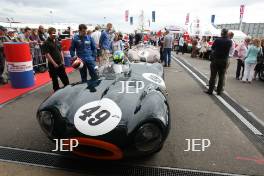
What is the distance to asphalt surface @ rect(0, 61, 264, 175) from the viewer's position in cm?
293

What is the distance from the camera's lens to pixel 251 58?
7871mm

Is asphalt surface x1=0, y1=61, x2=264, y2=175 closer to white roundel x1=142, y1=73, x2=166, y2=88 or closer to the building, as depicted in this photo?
white roundel x1=142, y1=73, x2=166, y2=88

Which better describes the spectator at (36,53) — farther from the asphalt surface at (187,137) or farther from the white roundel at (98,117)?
the white roundel at (98,117)

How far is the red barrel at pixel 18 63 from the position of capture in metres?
6.25

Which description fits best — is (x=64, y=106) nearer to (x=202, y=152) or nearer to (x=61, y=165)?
(x=61, y=165)

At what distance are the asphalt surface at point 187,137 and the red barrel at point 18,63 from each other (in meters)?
0.93

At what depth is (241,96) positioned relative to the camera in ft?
20.6

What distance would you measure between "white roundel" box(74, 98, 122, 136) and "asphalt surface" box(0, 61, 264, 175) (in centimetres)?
67

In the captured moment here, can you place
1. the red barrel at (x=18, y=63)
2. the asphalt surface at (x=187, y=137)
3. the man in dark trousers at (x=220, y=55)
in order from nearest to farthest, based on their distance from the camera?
the asphalt surface at (x=187, y=137) → the man in dark trousers at (x=220, y=55) → the red barrel at (x=18, y=63)

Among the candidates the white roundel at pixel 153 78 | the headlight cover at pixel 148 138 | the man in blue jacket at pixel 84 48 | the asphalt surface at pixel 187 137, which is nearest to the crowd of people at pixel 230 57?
the asphalt surface at pixel 187 137

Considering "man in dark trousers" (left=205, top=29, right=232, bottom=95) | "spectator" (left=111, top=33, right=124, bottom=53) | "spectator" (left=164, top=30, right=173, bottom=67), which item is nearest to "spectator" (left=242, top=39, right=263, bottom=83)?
"man in dark trousers" (left=205, top=29, right=232, bottom=95)

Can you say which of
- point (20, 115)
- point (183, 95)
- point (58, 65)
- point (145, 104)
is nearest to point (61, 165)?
point (145, 104)

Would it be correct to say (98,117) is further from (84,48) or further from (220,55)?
(220,55)

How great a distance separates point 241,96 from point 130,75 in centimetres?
374
